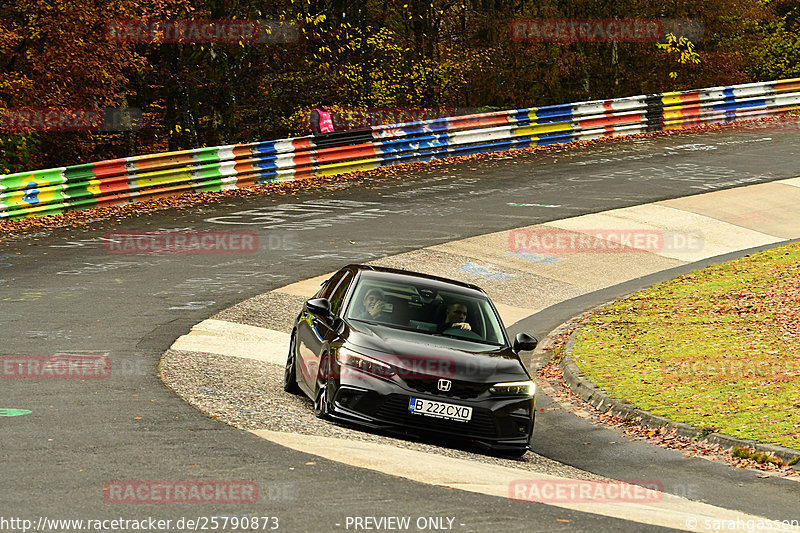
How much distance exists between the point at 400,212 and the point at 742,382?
477 inches

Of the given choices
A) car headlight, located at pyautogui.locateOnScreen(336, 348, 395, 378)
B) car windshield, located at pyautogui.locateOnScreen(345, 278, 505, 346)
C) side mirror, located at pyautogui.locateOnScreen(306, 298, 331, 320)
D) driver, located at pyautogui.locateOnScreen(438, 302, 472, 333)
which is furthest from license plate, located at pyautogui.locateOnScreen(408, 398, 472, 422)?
side mirror, located at pyautogui.locateOnScreen(306, 298, 331, 320)

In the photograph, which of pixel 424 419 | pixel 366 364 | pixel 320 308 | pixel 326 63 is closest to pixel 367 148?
pixel 326 63

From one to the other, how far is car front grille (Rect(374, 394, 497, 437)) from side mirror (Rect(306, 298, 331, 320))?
1524 millimetres

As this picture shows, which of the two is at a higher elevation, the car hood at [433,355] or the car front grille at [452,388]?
the car hood at [433,355]

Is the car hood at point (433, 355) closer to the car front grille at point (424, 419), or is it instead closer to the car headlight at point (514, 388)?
the car headlight at point (514, 388)

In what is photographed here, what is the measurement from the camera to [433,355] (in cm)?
997

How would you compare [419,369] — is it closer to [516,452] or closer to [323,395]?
[323,395]

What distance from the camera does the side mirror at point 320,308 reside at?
1082cm

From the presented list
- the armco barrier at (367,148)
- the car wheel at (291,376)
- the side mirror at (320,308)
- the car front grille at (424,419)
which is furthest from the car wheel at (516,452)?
the armco barrier at (367,148)

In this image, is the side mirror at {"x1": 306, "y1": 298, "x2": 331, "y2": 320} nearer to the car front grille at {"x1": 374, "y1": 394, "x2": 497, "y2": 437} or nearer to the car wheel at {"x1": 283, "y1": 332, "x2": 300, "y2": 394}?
the car wheel at {"x1": 283, "y1": 332, "x2": 300, "y2": 394}

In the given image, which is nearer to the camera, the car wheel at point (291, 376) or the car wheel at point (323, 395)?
the car wheel at point (323, 395)

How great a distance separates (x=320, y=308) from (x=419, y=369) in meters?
1.51

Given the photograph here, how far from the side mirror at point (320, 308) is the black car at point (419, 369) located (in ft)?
0.04

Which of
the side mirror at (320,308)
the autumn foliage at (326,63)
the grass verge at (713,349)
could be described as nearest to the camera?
the side mirror at (320,308)
